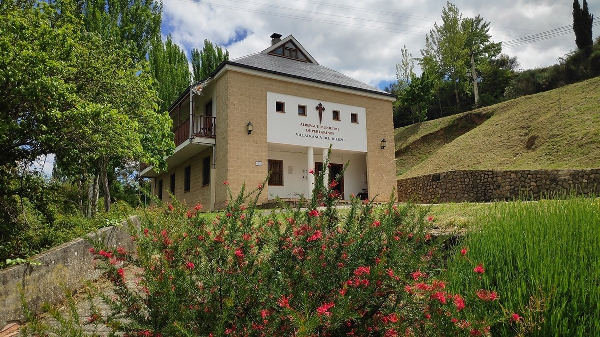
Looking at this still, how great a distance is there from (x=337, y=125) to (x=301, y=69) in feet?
10.6

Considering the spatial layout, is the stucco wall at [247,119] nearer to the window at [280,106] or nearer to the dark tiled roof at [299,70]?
the dark tiled roof at [299,70]

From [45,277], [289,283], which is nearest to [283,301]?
[289,283]

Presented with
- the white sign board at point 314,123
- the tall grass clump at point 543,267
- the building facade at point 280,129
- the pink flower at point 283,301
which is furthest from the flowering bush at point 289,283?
the white sign board at point 314,123

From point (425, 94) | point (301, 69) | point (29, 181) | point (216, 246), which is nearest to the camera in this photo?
point (216, 246)

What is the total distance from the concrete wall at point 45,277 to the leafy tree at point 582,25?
38.8 m

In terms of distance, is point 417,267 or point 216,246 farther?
point 417,267

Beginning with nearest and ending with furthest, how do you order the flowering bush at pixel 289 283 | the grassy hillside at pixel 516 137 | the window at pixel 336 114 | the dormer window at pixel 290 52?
the flowering bush at pixel 289 283 → the window at pixel 336 114 → the grassy hillside at pixel 516 137 → the dormer window at pixel 290 52

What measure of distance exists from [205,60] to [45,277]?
79.8 ft

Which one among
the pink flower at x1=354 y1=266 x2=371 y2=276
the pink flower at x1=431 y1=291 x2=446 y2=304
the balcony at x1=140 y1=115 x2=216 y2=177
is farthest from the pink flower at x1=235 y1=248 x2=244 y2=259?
the balcony at x1=140 y1=115 x2=216 y2=177

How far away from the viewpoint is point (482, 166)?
21.2 metres

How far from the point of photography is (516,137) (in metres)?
23.1

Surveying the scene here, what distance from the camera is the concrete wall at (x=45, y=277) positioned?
4.20 m

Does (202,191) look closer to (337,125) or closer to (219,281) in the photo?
(337,125)

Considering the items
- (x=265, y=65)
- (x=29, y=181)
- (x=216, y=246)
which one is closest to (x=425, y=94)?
(x=265, y=65)
